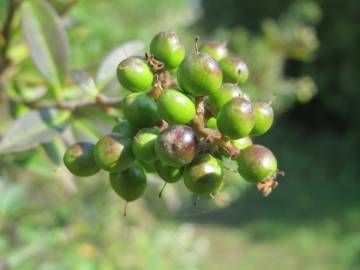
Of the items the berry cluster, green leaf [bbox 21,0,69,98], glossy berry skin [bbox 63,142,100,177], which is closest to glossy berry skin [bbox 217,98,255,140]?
the berry cluster

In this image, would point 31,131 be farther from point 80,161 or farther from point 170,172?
point 170,172

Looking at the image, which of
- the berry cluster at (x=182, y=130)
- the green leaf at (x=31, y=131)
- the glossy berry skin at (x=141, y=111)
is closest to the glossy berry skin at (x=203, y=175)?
the berry cluster at (x=182, y=130)

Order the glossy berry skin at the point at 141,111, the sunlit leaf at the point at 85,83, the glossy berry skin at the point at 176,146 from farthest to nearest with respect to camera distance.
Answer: the sunlit leaf at the point at 85,83 → the glossy berry skin at the point at 141,111 → the glossy berry skin at the point at 176,146

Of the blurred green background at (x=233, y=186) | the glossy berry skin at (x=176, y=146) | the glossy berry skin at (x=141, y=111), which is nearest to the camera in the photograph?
the glossy berry skin at (x=176, y=146)

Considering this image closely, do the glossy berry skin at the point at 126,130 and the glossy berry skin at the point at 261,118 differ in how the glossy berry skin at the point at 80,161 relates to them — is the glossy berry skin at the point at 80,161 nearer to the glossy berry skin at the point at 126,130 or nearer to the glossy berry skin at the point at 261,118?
the glossy berry skin at the point at 126,130

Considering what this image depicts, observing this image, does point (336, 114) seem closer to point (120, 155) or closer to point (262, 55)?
point (262, 55)

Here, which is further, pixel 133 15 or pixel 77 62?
pixel 133 15

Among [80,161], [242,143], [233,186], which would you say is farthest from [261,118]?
[233,186]

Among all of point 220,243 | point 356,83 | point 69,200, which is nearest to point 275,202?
point 220,243
